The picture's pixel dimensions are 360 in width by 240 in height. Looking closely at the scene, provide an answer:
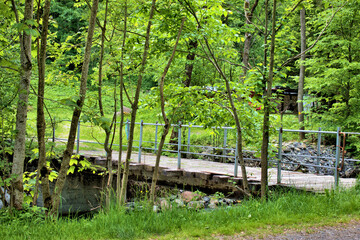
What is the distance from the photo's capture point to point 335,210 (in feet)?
18.8

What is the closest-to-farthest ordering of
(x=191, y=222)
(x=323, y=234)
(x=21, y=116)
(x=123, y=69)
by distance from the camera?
(x=323, y=234), (x=21, y=116), (x=191, y=222), (x=123, y=69)

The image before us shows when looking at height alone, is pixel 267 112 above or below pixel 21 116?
above

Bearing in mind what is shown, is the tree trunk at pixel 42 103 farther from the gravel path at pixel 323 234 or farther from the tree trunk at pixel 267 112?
the tree trunk at pixel 267 112

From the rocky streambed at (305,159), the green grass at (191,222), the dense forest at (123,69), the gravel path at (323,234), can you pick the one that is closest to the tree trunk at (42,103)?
the dense forest at (123,69)

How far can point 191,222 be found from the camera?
5.10 metres

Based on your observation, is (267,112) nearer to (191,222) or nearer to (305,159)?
(191,222)

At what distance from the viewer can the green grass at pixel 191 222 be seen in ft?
15.0

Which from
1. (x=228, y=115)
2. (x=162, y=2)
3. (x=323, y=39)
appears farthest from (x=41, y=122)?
(x=323, y=39)

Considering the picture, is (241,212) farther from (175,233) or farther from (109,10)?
(109,10)

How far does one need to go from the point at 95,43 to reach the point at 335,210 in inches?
198

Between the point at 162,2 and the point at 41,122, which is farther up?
the point at 162,2

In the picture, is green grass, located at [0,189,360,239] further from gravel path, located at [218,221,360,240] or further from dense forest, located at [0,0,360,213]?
dense forest, located at [0,0,360,213]

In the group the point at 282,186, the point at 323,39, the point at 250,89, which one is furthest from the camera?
the point at 323,39

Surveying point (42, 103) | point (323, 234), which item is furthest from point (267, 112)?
point (42, 103)
